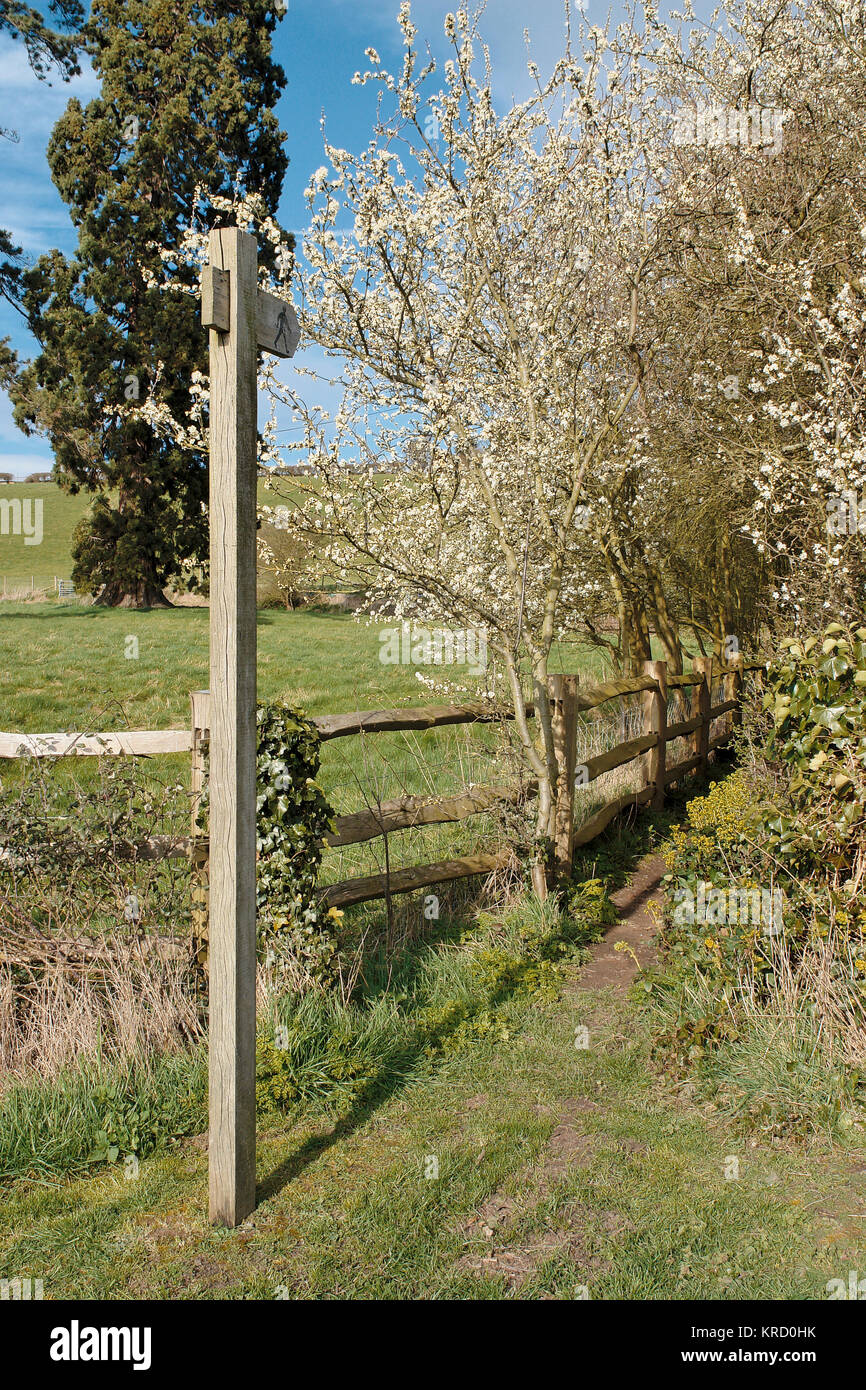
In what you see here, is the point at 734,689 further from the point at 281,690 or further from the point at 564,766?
the point at 564,766

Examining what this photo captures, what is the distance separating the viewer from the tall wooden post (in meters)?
3.05

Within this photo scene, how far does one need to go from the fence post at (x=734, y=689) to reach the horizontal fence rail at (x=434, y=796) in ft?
7.84

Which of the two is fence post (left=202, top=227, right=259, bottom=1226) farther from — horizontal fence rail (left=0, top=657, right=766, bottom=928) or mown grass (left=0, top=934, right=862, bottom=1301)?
horizontal fence rail (left=0, top=657, right=766, bottom=928)

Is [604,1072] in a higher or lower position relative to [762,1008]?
lower

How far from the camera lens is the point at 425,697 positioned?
13703 mm

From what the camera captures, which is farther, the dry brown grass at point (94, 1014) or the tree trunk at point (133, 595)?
the tree trunk at point (133, 595)

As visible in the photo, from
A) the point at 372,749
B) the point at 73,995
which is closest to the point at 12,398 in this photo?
the point at 372,749

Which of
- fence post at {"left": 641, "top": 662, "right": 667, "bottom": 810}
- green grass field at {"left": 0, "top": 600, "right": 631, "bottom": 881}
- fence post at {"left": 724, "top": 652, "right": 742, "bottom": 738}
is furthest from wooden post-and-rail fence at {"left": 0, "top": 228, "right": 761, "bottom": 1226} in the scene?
fence post at {"left": 724, "top": 652, "right": 742, "bottom": 738}

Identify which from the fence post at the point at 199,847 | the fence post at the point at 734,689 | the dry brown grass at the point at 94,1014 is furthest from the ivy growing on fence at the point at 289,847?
the fence post at the point at 734,689

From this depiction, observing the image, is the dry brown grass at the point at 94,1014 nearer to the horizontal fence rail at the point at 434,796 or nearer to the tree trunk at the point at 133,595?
the horizontal fence rail at the point at 434,796

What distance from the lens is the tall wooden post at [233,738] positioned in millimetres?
3049

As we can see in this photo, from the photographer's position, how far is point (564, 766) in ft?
20.9

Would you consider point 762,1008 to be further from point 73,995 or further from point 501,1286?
point 73,995
